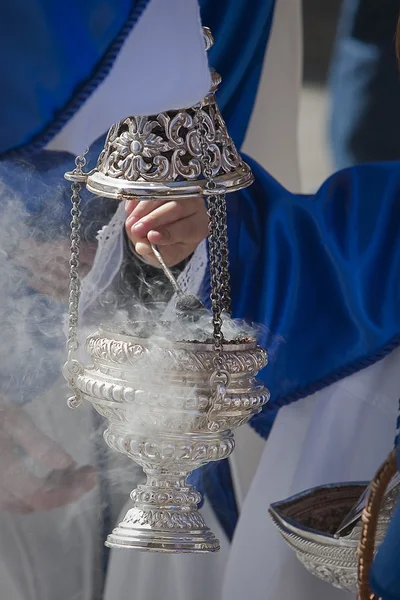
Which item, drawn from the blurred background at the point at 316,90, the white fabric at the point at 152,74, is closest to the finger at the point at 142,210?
the white fabric at the point at 152,74

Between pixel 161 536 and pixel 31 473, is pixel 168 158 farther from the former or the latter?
pixel 31 473

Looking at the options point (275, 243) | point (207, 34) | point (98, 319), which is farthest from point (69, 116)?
point (275, 243)

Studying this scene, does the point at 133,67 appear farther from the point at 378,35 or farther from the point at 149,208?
the point at 378,35

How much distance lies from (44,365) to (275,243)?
42 cm

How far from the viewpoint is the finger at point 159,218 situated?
142 centimetres

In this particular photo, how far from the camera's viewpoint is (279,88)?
2.50 meters

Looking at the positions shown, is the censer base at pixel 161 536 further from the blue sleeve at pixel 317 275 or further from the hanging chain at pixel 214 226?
the blue sleeve at pixel 317 275

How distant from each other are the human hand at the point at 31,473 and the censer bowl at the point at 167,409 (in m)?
0.67

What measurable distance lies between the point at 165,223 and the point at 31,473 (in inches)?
26.6

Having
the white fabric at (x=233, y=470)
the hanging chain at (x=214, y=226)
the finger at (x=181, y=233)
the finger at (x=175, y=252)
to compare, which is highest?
the hanging chain at (x=214, y=226)

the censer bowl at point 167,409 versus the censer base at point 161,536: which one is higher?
the censer bowl at point 167,409

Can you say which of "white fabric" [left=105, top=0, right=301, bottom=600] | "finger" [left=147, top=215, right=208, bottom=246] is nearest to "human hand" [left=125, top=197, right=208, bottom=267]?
"finger" [left=147, top=215, right=208, bottom=246]

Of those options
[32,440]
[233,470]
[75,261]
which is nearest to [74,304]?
[75,261]

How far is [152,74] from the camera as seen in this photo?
102cm
